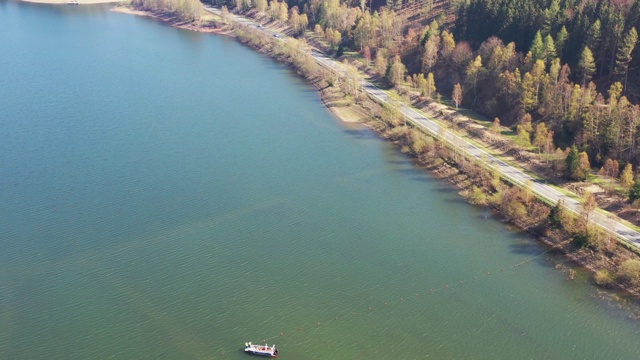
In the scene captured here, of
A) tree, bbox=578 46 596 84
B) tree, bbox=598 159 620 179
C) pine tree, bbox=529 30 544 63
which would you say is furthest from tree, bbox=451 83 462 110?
tree, bbox=598 159 620 179

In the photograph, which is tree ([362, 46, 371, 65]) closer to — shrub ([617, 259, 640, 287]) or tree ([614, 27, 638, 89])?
tree ([614, 27, 638, 89])

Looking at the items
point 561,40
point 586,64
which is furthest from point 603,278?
point 561,40

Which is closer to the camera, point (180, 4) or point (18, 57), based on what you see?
point (18, 57)

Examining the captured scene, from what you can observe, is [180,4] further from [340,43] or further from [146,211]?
[146,211]

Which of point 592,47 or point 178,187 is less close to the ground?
point 592,47

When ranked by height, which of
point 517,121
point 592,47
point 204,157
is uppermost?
point 592,47

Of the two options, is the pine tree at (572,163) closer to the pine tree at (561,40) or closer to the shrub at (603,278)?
the shrub at (603,278)

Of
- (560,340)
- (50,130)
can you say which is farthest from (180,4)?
(560,340)
